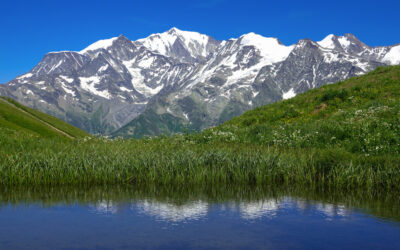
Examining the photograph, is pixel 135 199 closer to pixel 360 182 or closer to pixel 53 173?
pixel 53 173

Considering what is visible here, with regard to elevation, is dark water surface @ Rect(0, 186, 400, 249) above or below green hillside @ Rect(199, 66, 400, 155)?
below

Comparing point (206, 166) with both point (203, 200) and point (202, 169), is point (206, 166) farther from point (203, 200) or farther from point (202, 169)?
point (203, 200)

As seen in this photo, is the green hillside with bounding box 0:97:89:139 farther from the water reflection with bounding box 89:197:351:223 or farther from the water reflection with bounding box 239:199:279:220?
the water reflection with bounding box 239:199:279:220

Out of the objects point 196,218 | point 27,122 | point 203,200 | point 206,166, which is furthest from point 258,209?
point 27,122

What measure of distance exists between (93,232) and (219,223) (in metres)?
4.35

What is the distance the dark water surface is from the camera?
12.3m

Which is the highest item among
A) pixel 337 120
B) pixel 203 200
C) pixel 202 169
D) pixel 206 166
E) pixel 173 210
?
pixel 337 120

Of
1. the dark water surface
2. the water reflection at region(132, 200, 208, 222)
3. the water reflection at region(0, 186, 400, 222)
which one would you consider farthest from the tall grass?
the water reflection at region(132, 200, 208, 222)

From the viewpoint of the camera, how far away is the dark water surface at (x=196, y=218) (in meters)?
12.3

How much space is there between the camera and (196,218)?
14.9 metres

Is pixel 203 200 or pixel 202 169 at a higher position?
pixel 202 169

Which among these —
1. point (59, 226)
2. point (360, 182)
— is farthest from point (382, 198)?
point (59, 226)

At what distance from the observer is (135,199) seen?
18.1m

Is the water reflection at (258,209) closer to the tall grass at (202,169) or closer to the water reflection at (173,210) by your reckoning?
the water reflection at (173,210)
